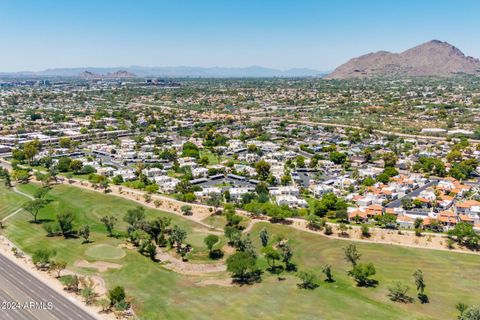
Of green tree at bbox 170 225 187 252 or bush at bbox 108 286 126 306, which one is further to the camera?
green tree at bbox 170 225 187 252

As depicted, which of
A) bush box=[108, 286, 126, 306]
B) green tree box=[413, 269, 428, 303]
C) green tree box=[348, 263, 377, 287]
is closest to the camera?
bush box=[108, 286, 126, 306]

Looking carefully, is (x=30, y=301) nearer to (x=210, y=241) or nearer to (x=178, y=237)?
(x=178, y=237)

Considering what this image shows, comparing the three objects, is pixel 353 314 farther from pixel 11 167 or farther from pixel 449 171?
pixel 11 167

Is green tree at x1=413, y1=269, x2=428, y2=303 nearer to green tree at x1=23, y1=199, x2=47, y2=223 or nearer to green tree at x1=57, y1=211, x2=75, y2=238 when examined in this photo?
green tree at x1=57, y1=211, x2=75, y2=238

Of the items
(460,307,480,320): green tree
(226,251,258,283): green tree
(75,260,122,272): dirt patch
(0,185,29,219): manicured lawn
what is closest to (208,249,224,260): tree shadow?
(226,251,258,283): green tree

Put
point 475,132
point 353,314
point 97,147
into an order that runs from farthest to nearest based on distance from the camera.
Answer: point 475,132
point 97,147
point 353,314

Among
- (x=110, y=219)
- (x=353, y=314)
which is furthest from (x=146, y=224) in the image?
(x=353, y=314)
